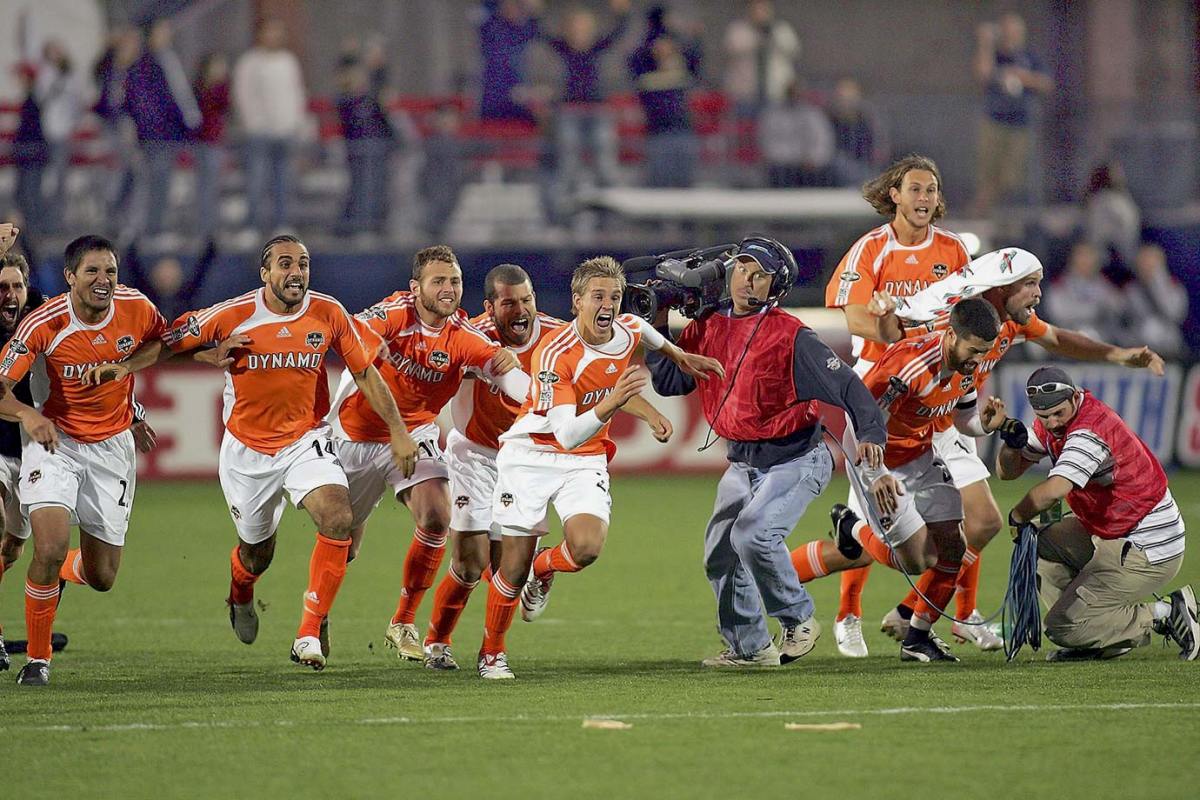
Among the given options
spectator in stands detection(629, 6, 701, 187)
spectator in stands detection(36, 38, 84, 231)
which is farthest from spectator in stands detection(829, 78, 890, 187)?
spectator in stands detection(36, 38, 84, 231)

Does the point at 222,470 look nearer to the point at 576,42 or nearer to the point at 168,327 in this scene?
the point at 168,327

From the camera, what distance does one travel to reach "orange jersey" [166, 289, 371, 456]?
8594mm

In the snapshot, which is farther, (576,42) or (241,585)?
(576,42)

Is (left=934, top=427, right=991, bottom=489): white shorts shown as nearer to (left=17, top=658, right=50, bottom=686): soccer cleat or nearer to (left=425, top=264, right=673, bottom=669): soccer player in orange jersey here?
(left=425, top=264, right=673, bottom=669): soccer player in orange jersey

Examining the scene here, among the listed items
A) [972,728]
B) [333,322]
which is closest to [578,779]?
[972,728]

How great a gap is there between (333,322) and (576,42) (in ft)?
39.4

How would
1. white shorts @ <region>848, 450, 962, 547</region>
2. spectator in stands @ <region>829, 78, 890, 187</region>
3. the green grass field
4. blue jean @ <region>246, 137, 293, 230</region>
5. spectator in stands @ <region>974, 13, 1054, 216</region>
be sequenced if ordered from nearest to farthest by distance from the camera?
the green grass field
white shorts @ <region>848, 450, 962, 547</region>
blue jean @ <region>246, 137, 293, 230</region>
spectator in stands @ <region>829, 78, 890, 187</region>
spectator in stands @ <region>974, 13, 1054, 216</region>

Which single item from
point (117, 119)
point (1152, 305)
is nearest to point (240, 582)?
point (117, 119)

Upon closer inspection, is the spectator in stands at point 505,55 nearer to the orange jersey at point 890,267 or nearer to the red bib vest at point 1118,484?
the orange jersey at point 890,267

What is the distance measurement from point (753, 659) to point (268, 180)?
1165cm

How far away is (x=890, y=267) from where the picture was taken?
9500 millimetres

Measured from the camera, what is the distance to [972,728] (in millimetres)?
6801

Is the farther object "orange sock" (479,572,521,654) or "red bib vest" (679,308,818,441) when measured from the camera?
"red bib vest" (679,308,818,441)

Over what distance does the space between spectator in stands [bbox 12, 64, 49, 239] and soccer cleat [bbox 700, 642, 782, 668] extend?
1182 cm
